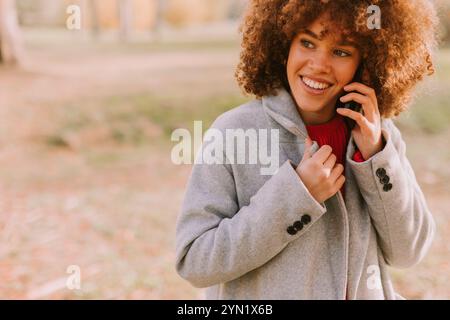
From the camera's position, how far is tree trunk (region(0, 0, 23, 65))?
9.96 metres

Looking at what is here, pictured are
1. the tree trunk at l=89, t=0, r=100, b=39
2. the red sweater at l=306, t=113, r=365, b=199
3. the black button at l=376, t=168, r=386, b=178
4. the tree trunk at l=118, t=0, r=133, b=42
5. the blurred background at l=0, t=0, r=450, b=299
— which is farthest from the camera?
the tree trunk at l=89, t=0, r=100, b=39

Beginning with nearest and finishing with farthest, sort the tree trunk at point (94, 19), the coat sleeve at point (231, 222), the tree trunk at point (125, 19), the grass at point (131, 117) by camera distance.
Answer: the coat sleeve at point (231, 222) → the grass at point (131, 117) → the tree trunk at point (125, 19) → the tree trunk at point (94, 19)

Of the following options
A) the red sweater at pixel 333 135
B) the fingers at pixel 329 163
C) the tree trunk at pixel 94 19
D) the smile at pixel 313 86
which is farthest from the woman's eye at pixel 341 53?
the tree trunk at pixel 94 19

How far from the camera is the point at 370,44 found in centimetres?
195

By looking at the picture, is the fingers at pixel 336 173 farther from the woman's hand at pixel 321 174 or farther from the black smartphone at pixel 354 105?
the black smartphone at pixel 354 105

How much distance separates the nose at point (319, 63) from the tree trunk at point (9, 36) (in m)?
9.18

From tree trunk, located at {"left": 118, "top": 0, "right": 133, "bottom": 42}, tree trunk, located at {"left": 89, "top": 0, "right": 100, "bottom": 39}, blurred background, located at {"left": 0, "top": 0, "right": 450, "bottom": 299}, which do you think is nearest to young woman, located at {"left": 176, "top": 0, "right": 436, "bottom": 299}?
blurred background, located at {"left": 0, "top": 0, "right": 450, "bottom": 299}

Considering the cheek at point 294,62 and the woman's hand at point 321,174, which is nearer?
the woman's hand at point 321,174

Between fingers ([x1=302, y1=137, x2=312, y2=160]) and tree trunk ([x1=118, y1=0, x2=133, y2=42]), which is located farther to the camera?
tree trunk ([x1=118, y1=0, x2=133, y2=42])

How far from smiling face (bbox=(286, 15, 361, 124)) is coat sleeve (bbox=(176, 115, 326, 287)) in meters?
0.26

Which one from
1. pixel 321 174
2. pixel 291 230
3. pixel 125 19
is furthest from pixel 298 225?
pixel 125 19

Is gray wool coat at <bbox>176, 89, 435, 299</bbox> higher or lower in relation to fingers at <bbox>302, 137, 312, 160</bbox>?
lower

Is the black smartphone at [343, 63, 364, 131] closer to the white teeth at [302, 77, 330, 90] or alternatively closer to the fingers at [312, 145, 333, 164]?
the white teeth at [302, 77, 330, 90]

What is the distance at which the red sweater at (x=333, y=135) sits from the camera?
1955mm
